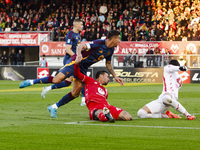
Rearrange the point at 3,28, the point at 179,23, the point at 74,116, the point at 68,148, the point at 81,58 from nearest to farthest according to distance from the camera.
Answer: the point at 68,148 → the point at 81,58 → the point at 74,116 → the point at 179,23 → the point at 3,28

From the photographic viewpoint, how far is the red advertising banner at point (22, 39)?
131 ft

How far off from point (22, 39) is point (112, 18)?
7.87 meters

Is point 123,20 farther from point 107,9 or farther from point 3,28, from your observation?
point 3,28

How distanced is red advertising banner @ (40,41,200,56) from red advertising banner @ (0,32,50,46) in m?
1.59

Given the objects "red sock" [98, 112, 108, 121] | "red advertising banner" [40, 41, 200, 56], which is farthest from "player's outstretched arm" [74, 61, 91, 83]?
"red advertising banner" [40, 41, 200, 56]

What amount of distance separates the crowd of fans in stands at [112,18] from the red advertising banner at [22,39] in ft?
3.26

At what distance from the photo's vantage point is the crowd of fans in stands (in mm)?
34375

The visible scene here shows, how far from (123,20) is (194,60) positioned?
1061 centimetres

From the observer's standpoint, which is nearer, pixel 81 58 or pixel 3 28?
pixel 81 58

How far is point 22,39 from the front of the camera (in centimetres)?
4084

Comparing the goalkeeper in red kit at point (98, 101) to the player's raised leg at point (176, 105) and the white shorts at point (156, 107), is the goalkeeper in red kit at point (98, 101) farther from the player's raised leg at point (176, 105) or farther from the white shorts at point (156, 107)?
the player's raised leg at point (176, 105)

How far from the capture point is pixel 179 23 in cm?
3447

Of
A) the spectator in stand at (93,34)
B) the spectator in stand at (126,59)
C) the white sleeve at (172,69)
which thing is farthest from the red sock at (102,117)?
the spectator in stand at (93,34)

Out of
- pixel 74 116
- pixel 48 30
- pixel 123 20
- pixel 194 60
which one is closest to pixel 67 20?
pixel 48 30
